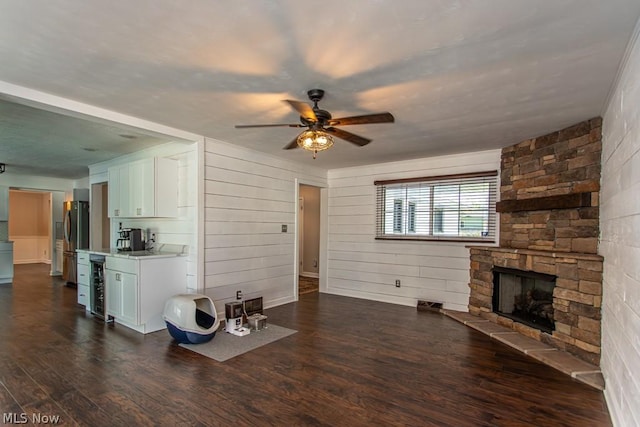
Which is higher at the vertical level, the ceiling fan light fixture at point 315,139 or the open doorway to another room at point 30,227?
the ceiling fan light fixture at point 315,139

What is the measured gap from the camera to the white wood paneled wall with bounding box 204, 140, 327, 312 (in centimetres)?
459

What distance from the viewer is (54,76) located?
2.62m

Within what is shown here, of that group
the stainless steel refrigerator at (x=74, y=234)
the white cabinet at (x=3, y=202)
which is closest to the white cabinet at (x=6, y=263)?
the white cabinet at (x=3, y=202)

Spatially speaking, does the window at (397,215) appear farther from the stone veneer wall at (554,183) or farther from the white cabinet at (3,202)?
the white cabinet at (3,202)

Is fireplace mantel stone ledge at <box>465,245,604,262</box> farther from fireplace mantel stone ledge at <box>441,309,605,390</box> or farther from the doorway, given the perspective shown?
the doorway

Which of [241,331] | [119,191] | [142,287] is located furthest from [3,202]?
[241,331]

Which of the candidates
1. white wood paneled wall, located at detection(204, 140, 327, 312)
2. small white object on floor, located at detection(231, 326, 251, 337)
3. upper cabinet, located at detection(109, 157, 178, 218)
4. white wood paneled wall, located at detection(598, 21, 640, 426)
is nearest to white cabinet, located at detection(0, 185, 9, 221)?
upper cabinet, located at detection(109, 157, 178, 218)

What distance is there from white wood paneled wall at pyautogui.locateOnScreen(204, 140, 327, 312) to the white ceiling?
1.07m

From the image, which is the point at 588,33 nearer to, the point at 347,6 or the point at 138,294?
the point at 347,6

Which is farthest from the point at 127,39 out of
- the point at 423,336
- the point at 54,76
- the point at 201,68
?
the point at 423,336

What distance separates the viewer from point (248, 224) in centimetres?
509

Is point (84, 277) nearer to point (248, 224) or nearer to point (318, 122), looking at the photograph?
point (248, 224)

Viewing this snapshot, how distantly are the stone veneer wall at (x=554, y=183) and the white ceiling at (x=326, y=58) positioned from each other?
0.27 m

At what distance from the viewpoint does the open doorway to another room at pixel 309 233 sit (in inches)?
331
